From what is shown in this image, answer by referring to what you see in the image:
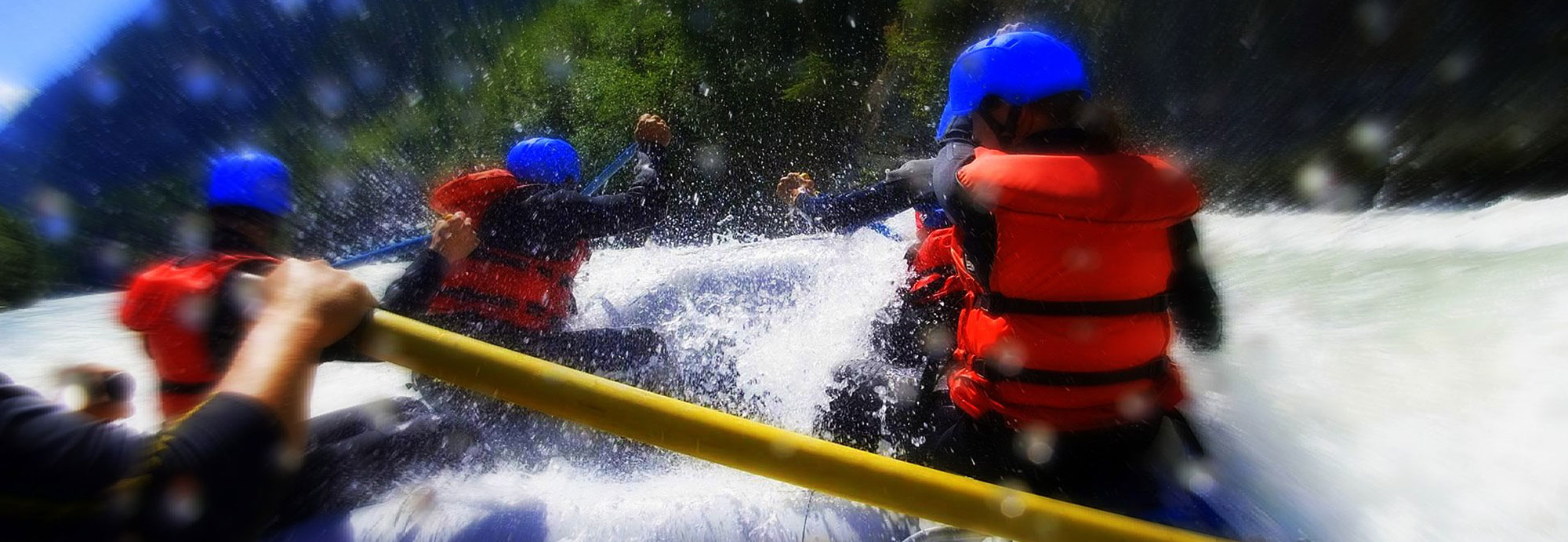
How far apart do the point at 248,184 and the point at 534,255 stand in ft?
3.60

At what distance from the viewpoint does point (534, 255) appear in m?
2.97

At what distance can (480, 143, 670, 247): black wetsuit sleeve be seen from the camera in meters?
2.88

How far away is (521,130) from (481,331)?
72.7ft

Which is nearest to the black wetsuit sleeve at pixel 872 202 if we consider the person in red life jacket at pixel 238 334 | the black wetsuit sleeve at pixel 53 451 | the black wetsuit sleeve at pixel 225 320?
the person in red life jacket at pixel 238 334

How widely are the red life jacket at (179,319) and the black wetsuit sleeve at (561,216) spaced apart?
107 cm

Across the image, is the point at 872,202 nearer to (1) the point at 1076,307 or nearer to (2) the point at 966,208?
(2) the point at 966,208

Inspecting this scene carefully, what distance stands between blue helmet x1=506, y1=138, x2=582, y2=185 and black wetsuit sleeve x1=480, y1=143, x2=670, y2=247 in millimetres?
96

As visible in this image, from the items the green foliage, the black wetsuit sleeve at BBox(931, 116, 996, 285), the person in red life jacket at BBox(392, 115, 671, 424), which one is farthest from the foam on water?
the green foliage

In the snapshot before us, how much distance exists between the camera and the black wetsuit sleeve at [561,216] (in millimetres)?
2877

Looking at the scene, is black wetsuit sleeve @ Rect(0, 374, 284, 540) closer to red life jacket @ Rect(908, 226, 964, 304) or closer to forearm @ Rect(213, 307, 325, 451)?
forearm @ Rect(213, 307, 325, 451)

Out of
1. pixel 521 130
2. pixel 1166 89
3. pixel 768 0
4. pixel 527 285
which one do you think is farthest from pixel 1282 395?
pixel 521 130

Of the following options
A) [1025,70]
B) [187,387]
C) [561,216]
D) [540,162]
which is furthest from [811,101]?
[187,387]

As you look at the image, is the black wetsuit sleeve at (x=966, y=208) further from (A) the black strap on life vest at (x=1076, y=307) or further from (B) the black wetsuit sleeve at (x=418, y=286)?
(B) the black wetsuit sleeve at (x=418, y=286)

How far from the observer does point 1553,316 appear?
9.04 feet
